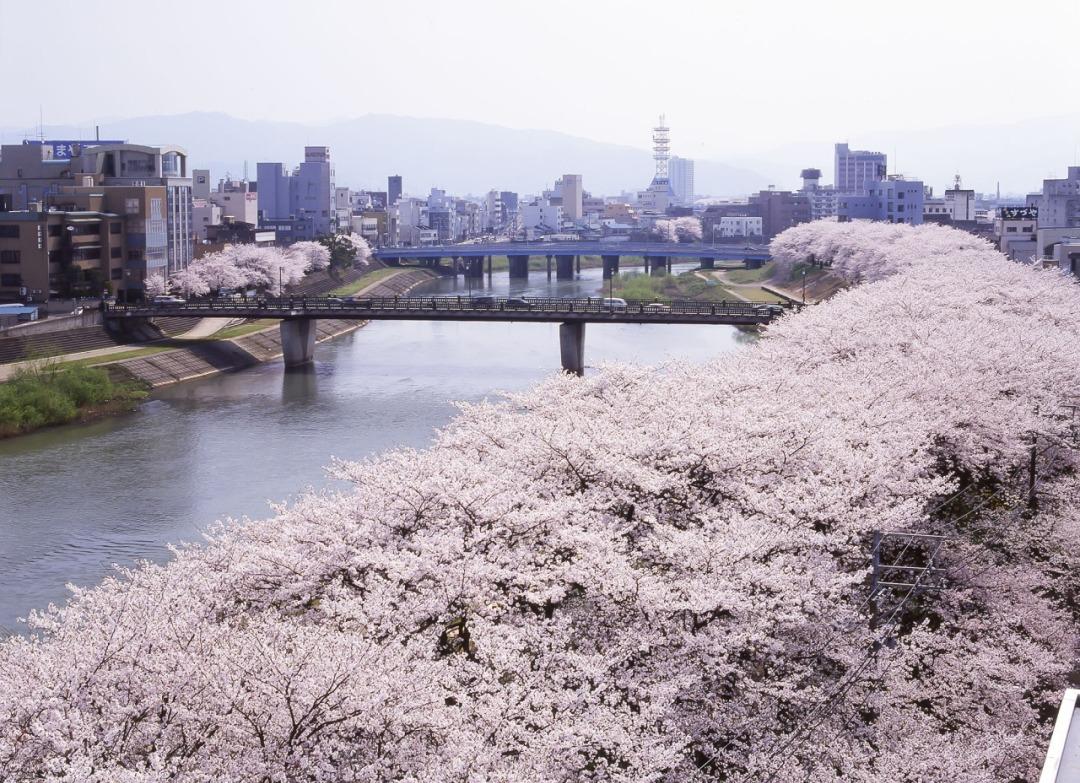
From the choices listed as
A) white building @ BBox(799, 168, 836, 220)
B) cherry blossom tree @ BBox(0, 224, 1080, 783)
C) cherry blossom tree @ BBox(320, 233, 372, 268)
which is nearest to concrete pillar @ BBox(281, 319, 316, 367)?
cherry blossom tree @ BBox(0, 224, 1080, 783)

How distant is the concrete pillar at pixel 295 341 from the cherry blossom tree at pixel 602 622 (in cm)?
2393

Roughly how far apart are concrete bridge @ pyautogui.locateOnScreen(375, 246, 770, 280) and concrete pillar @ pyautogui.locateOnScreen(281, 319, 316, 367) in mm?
32848

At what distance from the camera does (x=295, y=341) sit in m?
40.2

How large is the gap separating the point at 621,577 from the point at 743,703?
133 cm

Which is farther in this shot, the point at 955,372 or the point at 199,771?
the point at 955,372

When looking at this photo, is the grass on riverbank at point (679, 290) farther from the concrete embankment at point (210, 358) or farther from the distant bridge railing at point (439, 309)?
Answer: the distant bridge railing at point (439, 309)

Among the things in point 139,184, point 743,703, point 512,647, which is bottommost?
point 743,703

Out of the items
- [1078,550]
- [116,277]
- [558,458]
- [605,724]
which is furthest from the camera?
[116,277]

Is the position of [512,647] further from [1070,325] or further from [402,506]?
[1070,325]

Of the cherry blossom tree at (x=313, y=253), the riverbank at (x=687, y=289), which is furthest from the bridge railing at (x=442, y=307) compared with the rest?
the cherry blossom tree at (x=313, y=253)

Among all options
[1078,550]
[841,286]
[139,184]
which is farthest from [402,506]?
[841,286]

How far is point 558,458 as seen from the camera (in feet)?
43.3

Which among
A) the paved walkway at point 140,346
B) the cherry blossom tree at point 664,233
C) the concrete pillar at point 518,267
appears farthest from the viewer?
the cherry blossom tree at point 664,233

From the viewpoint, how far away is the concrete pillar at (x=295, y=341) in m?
40.0
